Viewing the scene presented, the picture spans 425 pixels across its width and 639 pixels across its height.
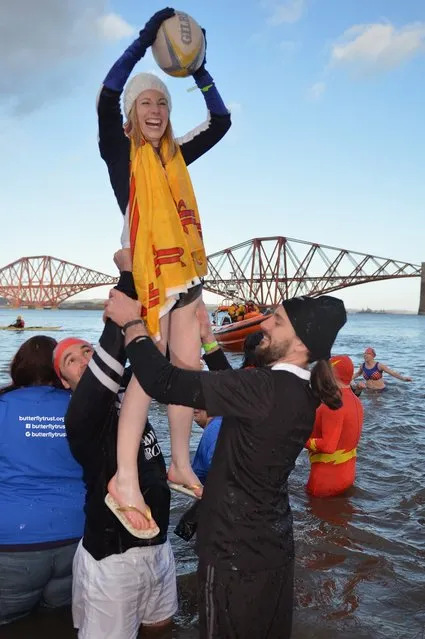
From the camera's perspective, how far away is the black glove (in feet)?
8.45

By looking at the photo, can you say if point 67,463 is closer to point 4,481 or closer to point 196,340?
point 4,481

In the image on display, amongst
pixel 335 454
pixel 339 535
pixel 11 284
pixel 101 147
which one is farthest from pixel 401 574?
pixel 11 284

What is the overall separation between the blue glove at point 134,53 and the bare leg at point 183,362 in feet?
3.65

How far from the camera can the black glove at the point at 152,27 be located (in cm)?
257

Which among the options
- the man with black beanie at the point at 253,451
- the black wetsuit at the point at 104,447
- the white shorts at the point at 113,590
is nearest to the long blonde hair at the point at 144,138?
the black wetsuit at the point at 104,447

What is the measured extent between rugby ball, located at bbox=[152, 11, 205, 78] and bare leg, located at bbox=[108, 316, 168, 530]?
1.57m

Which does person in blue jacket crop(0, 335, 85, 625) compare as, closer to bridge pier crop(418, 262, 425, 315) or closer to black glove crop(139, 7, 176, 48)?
black glove crop(139, 7, 176, 48)

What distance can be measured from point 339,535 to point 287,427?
3046mm

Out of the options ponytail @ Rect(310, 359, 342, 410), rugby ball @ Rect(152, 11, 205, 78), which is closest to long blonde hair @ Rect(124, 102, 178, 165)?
rugby ball @ Rect(152, 11, 205, 78)

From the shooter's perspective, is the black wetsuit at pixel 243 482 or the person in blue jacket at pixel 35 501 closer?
the black wetsuit at pixel 243 482

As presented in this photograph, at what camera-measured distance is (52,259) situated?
14675 cm

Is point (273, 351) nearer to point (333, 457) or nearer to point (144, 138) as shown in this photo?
point (144, 138)

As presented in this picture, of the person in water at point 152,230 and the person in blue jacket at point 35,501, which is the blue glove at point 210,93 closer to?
the person in water at point 152,230

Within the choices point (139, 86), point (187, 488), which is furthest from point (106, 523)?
point (139, 86)
